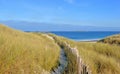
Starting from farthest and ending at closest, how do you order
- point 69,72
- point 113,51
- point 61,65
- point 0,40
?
1. point 113,51
2. point 61,65
3. point 69,72
4. point 0,40

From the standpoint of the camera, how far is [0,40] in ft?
22.5

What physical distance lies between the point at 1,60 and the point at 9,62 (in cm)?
18

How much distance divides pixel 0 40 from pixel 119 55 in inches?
365

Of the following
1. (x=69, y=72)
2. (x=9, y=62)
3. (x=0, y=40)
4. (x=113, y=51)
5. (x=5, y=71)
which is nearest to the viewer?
(x=5, y=71)

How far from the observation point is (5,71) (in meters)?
5.16

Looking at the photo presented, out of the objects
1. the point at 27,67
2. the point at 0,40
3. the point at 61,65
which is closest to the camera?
the point at 27,67

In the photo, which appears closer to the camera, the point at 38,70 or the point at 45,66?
the point at 38,70

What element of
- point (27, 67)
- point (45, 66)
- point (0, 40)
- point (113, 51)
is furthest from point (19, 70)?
point (113, 51)

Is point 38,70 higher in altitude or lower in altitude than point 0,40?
lower

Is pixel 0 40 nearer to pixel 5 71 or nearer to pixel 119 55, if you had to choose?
pixel 5 71

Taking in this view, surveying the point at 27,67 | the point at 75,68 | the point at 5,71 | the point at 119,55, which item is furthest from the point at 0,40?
the point at 119,55

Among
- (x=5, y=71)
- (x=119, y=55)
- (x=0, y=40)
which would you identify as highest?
(x=0, y=40)

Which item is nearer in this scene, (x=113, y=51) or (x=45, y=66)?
(x=45, y=66)

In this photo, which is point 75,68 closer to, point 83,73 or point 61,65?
point 83,73
